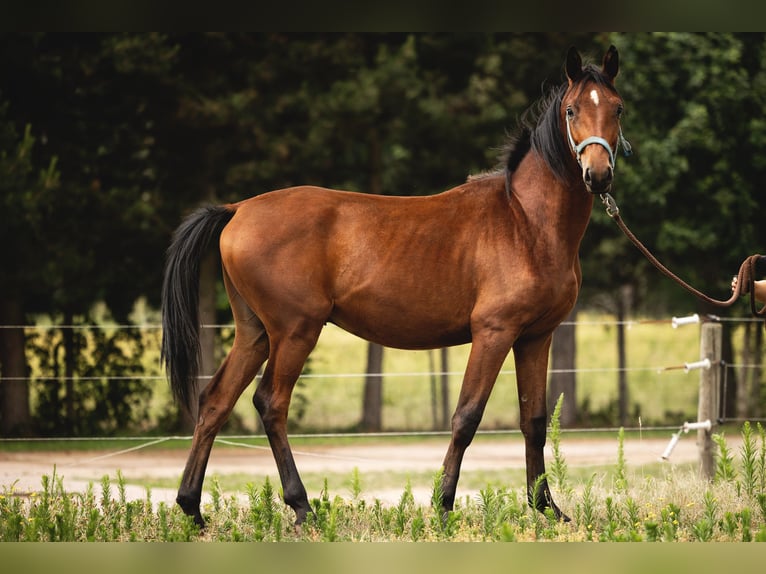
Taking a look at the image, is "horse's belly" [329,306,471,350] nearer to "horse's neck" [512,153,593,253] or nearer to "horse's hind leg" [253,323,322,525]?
"horse's hind leg" [253,323,322,525]

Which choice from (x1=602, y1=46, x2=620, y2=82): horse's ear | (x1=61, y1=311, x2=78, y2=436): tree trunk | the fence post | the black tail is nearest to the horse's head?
(x1=602, y1=46, x2=620, y2=82): horse's ear

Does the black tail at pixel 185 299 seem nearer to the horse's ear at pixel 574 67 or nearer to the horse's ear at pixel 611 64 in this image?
the horse's ear at pixel 574 67

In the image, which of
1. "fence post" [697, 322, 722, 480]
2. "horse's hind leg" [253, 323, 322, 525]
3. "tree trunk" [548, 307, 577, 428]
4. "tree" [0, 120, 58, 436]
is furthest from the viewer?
"tree trunk" [548, 307, 577, 428]

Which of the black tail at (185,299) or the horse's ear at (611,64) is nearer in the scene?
the horse's ear at (611,64)

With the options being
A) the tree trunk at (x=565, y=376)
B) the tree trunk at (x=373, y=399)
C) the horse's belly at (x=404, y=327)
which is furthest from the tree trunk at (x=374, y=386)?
the horse's belly at (x=404, y=327)

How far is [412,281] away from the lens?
19.1ft

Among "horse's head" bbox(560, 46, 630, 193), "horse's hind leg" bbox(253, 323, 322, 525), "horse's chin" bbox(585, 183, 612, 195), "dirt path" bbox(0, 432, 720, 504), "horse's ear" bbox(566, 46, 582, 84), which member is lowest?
"dirt path" bbox(0, 432, 720, 504)

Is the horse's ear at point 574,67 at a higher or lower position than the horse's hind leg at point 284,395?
higher

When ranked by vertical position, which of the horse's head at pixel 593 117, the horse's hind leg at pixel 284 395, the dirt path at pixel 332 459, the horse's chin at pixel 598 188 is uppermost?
the horse's head at pixel 593 117

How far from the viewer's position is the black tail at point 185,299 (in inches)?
237

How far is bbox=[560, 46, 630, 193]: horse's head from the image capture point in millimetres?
5324

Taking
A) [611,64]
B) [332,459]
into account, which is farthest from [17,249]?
[611,64]

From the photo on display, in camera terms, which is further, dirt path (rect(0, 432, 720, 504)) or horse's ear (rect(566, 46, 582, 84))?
dirt path (rect(0, 432, 720, 504))

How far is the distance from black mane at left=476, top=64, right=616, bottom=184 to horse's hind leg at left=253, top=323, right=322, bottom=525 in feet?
5.39
